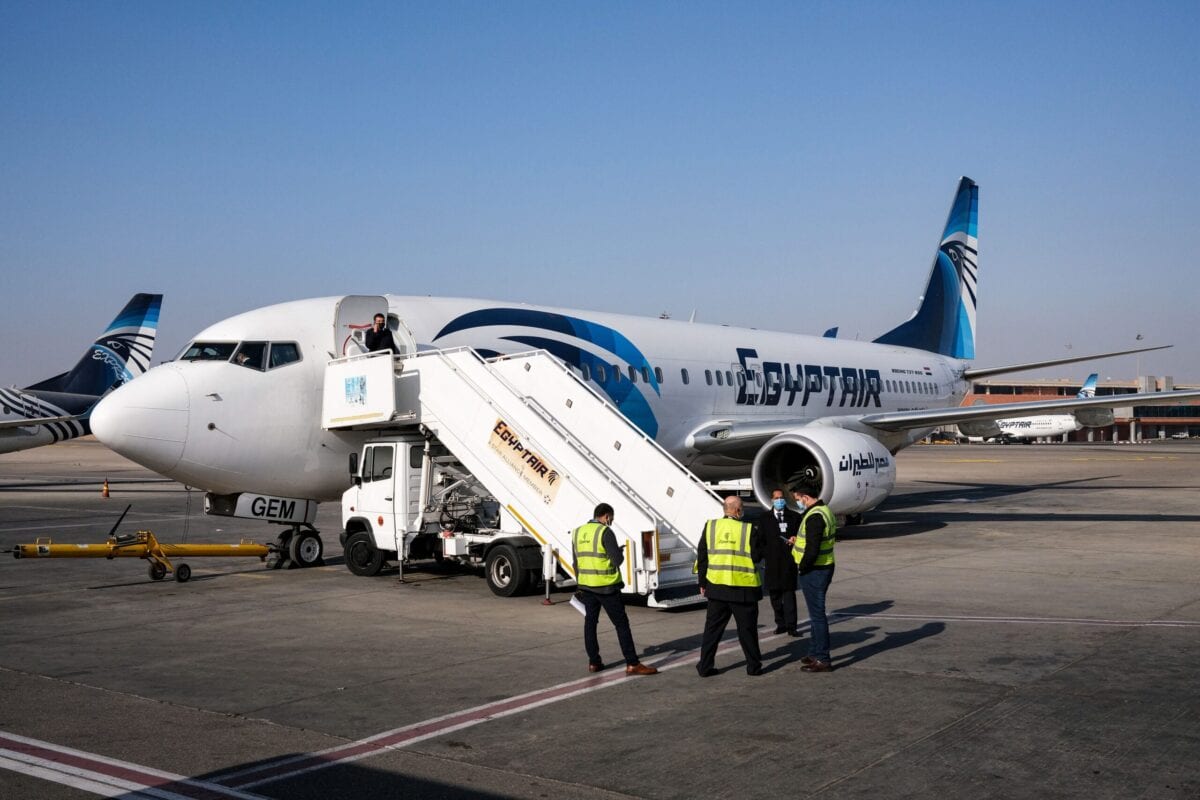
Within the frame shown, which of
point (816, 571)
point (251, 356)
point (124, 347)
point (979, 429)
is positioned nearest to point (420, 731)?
point (816, 571)

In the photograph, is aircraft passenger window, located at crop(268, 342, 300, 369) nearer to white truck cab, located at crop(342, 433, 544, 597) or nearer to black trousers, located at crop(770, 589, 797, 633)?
white truck cab, located at crop(342, 433, 544, 597)

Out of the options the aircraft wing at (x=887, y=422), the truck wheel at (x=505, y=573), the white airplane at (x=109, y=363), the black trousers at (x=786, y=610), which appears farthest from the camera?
the white airplane at (x=109, y=363)

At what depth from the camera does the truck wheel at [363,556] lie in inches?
626

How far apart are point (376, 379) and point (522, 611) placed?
13.5ft

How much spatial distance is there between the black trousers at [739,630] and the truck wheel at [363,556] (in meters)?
7.65

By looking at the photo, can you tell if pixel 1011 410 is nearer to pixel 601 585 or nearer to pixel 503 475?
pixel 503 475

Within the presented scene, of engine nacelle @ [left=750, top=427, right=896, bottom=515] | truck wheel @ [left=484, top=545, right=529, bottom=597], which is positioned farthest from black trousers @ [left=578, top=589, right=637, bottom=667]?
engine nacelle @ [left=750, top=427, right=896, bottom=515]

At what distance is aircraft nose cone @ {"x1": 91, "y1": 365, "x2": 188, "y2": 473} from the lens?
48.1ft

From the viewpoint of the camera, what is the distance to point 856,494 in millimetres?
18641

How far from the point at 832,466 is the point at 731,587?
31.2 feet

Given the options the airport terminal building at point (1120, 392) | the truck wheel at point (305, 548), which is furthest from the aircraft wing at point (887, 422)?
the airport terminal building at point (1120, 392)

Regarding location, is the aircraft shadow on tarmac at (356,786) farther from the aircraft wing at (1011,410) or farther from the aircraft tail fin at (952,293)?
the aircraft tail fin at (952,293)

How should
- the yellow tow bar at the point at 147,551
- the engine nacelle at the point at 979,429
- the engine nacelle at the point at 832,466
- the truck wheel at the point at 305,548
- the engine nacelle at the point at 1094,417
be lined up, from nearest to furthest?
the yellow tow bar at the point at 147,551 → the truck wheel at the point at 305,548 → the engine nacelle at the point at 832,466 → the engine nacelle at the point at 1094,417 → the engine nacelle at the point at 979,429

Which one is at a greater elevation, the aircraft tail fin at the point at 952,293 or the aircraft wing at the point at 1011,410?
the aircraft tail fin at the point at 952,293
